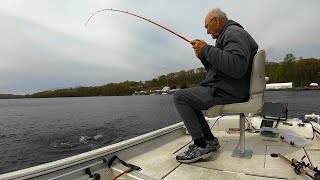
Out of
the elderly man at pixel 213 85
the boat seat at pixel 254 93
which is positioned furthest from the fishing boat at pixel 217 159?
the elderly man at pixel 213 85

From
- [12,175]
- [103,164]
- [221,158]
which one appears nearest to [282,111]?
[221,158]

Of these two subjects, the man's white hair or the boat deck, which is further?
the man's white hair

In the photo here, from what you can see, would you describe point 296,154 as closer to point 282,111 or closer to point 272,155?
point 272,155

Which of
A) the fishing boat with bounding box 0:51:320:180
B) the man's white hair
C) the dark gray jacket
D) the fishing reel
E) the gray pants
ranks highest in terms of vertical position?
the man's white hair

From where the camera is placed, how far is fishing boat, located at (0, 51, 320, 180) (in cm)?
283

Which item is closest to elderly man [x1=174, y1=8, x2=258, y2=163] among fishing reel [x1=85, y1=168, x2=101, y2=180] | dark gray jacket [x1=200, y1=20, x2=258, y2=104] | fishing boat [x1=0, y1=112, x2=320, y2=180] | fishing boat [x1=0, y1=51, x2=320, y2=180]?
dark gray jacket [x1=200, y1=20, x2=258, y2=104]

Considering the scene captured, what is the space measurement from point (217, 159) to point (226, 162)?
158 millimetres

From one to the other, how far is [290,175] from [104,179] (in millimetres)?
2083

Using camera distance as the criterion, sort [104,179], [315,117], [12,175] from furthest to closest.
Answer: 1. [315,117]
2. [104,179]
3. [12,175]

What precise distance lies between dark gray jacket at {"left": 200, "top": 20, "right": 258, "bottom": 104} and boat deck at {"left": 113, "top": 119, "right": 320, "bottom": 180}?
2.58ft

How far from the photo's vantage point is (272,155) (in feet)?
11.2

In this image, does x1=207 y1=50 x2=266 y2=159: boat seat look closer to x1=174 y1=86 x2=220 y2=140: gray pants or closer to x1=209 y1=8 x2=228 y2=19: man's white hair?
x1=174 y1=86 x2=220 y2=140: gray pants

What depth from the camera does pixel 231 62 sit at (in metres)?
2.90

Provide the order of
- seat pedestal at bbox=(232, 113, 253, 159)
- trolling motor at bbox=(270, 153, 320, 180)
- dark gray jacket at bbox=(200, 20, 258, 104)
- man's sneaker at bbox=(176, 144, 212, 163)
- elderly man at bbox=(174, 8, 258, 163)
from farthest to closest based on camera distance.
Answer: seat pedestal at bbox=(232, 113, 253, 159), man's sneaker at bbox=(176, 144, 212, 163), elderly man at bbox=(174, 8, 258, 163), dark gray jacket at bbox=(200, 20, 258, 104), trolling motor at bbox=(270, 153, 320, 180)
